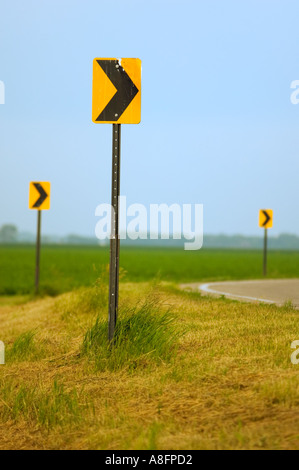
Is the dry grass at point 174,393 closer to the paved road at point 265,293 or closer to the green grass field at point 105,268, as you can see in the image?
the green grass field at point 105,268

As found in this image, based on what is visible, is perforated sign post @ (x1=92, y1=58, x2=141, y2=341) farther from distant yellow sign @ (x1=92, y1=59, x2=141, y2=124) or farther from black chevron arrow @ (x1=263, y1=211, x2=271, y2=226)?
black chevron arrow @ (x1=263, y1=211, x2=271, y2=226)

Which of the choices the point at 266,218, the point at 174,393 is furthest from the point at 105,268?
the point at 266,218

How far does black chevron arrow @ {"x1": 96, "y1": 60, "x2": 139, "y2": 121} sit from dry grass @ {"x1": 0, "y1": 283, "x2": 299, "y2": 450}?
294 centimetres

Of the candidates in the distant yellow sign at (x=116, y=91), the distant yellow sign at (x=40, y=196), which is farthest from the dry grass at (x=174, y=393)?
the distant yellow sign at (x=40, y=196)

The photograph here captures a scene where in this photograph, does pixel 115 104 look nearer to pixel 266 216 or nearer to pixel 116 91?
pixel 116 91

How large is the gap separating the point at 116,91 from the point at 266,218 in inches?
626

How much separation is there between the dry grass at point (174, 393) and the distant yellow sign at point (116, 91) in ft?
9.50

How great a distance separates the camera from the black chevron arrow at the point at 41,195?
58.5ft

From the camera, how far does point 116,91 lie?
307 inches

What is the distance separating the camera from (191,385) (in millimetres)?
6121

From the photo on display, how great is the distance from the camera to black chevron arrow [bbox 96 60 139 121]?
7.75 meters

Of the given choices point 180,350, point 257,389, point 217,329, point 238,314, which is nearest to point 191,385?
point 257,389

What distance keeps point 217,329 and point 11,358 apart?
3.01 m
